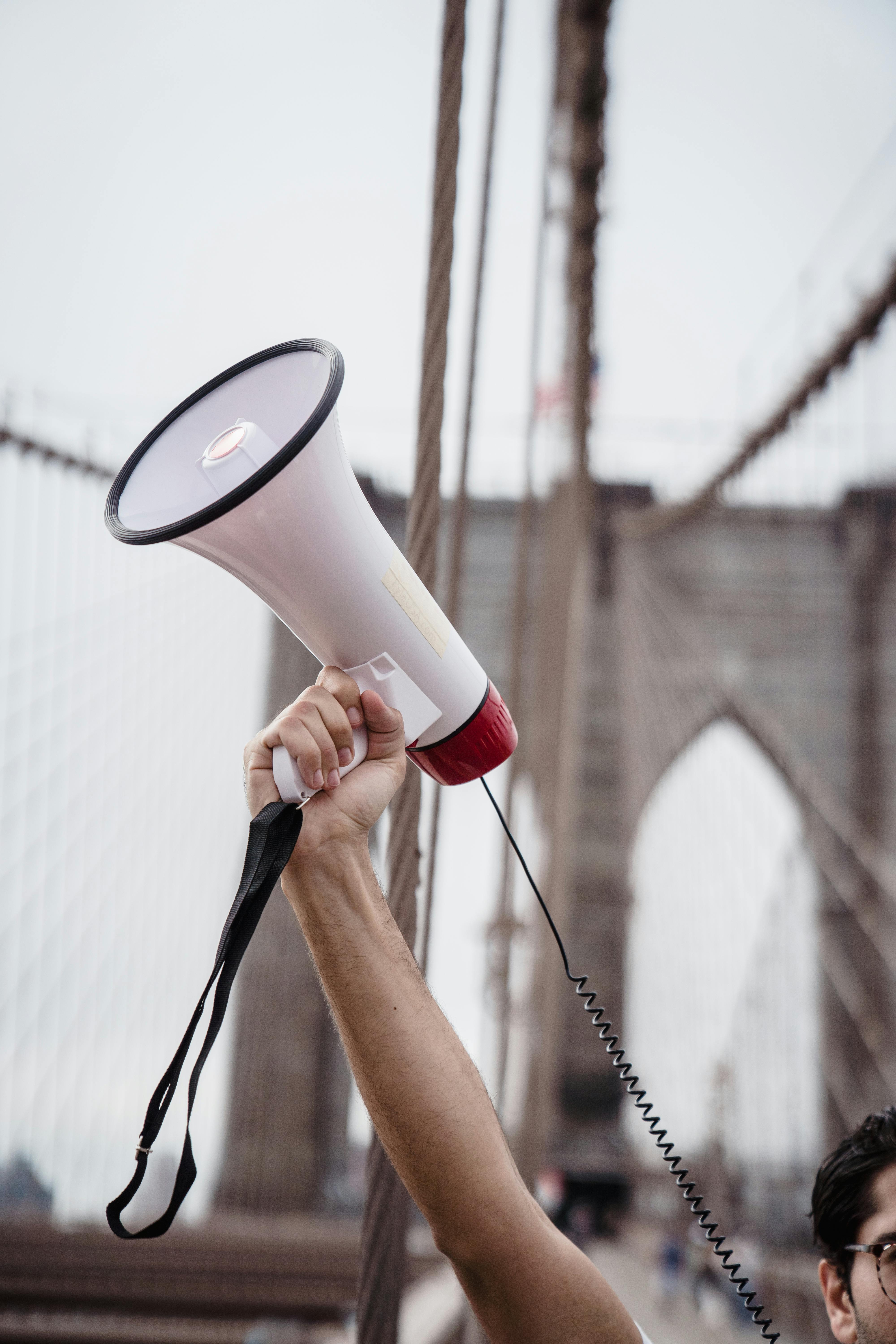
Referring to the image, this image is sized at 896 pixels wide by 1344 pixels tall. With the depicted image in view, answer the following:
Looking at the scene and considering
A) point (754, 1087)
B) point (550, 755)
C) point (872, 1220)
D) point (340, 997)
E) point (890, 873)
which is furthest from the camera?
point (754, 1087)

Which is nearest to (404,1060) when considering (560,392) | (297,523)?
(297,523)

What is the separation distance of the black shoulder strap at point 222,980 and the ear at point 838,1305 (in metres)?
0.39

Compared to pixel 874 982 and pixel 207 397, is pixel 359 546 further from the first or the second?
pixel 874 982

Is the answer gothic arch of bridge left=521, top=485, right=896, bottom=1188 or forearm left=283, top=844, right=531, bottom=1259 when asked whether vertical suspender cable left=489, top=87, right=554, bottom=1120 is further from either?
gothic arch of bridge left=521, top=485, right=896, bottom=1188

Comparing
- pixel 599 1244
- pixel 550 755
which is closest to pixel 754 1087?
pixel 599 1244

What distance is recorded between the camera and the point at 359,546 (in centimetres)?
52

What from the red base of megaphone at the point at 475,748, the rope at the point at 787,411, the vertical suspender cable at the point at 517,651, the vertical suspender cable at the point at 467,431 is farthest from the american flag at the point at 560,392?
the red base of megaphone at the point at 475,748

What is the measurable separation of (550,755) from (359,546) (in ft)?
7.17

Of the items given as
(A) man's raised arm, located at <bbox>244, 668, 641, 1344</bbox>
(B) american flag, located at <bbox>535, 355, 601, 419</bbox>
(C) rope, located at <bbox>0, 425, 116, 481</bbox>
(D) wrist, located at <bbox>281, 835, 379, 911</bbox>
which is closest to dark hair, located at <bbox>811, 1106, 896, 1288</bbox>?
(A) man's raised arm, located at <bbox>244, 668, 641, 1344</bbox>

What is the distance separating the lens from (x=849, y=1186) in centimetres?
61

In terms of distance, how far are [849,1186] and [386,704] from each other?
0.40 meters

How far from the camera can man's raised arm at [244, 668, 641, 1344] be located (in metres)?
0.44

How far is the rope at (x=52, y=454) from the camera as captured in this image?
5.73m

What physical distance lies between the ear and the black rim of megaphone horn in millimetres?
537
